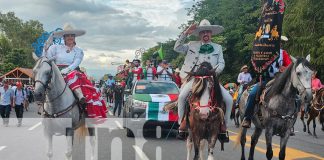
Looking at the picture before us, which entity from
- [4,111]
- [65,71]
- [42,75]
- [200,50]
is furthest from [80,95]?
[4,111]

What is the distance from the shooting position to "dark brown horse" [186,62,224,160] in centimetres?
763

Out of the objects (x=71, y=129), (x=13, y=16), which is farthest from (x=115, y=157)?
(x=13, y=16)

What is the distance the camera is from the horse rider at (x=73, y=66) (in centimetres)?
901

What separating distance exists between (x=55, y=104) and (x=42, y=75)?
0.82 meters

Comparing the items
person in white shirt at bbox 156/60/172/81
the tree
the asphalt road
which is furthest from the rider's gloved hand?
the tree

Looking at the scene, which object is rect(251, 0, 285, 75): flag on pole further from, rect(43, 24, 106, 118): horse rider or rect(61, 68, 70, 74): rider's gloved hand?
rect(61, 68, 70, 74): rider's gloved hand

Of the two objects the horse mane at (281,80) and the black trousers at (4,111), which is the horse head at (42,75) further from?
the black trousers at (4,111)

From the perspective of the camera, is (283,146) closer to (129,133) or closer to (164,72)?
(129,133)

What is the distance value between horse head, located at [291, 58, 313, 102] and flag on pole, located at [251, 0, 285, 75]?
93cm

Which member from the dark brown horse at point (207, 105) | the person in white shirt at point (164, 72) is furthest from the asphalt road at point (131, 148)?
the person in white shirt at point (164, 72)

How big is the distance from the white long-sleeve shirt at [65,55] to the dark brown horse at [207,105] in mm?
2499

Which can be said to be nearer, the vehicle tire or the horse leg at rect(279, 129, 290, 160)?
the horse leg at rect(279, 129, 290, 160)

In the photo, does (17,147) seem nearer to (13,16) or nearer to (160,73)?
(160,73)

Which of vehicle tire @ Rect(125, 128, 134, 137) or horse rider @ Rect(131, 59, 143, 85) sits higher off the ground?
horse rider @ Rect(131, 59, 143, 85)
